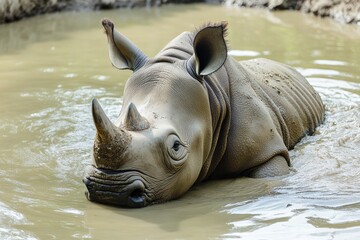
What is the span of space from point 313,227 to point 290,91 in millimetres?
3243

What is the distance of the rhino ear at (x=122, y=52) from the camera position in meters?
5.99

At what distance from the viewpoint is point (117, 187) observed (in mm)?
4910

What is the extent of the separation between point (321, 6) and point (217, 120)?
1087cm

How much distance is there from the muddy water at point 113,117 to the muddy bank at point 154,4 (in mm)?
919

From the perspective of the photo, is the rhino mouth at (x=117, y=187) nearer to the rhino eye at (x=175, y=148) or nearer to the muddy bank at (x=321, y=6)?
the rhino eye at (x=175, y=148)

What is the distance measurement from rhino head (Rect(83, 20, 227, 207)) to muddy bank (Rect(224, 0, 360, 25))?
971 centimetres

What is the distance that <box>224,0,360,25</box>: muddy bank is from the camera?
50.1ft

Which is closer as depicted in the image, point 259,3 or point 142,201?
point 142,201

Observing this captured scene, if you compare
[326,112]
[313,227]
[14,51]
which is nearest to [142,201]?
[313,227]

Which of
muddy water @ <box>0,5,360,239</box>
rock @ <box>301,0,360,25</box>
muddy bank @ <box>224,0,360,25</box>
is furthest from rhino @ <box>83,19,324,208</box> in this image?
muddy bank @ <box>224,0,360,25</box>

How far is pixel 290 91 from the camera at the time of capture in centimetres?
762

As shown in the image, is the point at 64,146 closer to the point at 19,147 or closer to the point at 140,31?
the point at 19,147

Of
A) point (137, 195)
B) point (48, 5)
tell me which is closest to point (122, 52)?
point (137, 195)

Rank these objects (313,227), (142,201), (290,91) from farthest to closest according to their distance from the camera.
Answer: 1. (290,91)
2. (142,201)
3. (313,227)
